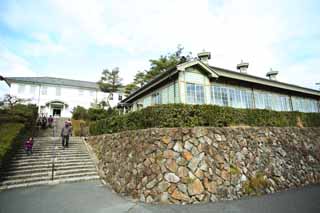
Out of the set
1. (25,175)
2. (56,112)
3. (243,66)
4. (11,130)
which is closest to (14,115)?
(11,130)

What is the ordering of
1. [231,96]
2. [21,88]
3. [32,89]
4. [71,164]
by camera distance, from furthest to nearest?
1. [32,89]
2. [21,88]
3. [231,96]
4. [71,164]

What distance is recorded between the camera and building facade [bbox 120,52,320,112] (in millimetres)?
12281

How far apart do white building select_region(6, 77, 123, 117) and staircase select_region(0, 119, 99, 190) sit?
66.6ft

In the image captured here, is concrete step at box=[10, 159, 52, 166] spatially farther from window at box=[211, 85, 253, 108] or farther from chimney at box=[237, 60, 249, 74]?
chimney at box=[237, 60, 249, 74]

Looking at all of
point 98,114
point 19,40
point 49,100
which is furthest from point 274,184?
point 49,100

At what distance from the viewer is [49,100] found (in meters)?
30.5

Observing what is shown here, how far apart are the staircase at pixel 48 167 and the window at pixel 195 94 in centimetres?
735

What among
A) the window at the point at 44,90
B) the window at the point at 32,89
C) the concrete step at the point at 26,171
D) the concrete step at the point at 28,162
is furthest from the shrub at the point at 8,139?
the window at the point at 44,90

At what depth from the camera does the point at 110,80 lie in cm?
3275

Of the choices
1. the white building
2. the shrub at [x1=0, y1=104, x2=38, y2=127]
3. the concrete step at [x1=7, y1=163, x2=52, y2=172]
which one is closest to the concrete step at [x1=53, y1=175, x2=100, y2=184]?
the concrete step at [x1=7, y1=163, x2=52, y2=172]

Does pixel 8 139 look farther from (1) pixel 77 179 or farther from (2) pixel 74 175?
(1) pixel 77 179

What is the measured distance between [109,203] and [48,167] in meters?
5.32

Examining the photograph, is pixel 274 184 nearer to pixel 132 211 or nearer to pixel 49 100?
pixel 132 211

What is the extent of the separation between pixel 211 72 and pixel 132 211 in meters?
10.1
